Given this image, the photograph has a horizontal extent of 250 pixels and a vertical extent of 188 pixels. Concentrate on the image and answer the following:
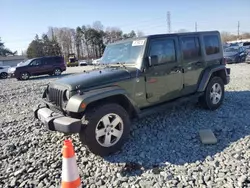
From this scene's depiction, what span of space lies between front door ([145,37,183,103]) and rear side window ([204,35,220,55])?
47.6 inches

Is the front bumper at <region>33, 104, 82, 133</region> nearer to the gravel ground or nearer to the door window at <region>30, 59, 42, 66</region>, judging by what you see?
the gravel ground

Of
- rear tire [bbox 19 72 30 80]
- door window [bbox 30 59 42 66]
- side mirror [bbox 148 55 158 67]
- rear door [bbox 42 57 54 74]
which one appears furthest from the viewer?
rear door [bbox 42 57 54 74]

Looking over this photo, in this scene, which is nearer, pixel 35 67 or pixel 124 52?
pixel 124 52

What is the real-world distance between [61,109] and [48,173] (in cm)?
104

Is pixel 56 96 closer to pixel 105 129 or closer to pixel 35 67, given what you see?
pixel 105 129

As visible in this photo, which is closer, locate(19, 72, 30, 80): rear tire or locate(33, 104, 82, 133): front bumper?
locate(33, 104, 82, 133): front bumper

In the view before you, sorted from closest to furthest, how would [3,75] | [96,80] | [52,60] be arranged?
[96,80] < [52,60] < [3,75]

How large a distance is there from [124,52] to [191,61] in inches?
64.5

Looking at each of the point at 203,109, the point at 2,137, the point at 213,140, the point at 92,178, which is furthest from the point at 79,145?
the point at 203,109

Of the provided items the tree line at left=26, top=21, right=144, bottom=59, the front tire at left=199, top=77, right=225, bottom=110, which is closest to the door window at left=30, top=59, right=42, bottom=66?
the front tire at left=199, top=77, right=225, bottom=110

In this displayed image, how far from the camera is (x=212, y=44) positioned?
5.75m

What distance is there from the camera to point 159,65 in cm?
446

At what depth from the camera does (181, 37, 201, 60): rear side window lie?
4984mm

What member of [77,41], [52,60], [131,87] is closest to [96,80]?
[131,87]
